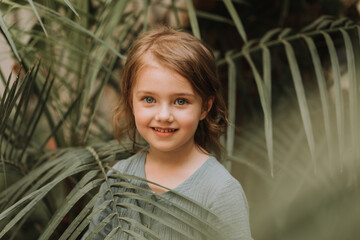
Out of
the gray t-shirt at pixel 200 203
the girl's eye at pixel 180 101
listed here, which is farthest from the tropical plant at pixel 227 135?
the girl's eye at pixel 180 101

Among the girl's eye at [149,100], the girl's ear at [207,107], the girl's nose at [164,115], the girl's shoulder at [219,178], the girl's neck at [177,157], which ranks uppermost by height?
the girl's ear at [207,107]

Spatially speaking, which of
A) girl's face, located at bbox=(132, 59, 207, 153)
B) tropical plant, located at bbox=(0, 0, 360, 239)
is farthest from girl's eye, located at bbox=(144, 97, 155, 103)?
tropical plant, located at bbox=(0, 0, 360, 239)

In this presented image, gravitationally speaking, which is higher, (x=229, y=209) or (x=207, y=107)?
(x=207, y=107)

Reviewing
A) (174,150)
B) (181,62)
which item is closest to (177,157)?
(174,150)

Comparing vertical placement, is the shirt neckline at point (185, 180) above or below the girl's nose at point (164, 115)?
below

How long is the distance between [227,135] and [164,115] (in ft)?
1.04

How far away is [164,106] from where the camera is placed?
0.49 meters

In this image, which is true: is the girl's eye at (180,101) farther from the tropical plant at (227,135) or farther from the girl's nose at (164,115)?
the tropical plant at (227,135)

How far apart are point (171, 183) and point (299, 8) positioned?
0.84m

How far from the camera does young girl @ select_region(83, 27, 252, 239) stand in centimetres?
49

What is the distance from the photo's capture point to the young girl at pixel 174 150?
487mm

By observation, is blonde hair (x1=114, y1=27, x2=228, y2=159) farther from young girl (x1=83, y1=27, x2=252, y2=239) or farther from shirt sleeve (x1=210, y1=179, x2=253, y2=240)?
shirt sleeve (x1=210, y1=179, x2=253, y2=240)

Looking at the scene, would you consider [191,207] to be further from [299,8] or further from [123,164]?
[299,8]

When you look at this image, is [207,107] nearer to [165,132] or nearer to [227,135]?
[165,132]
